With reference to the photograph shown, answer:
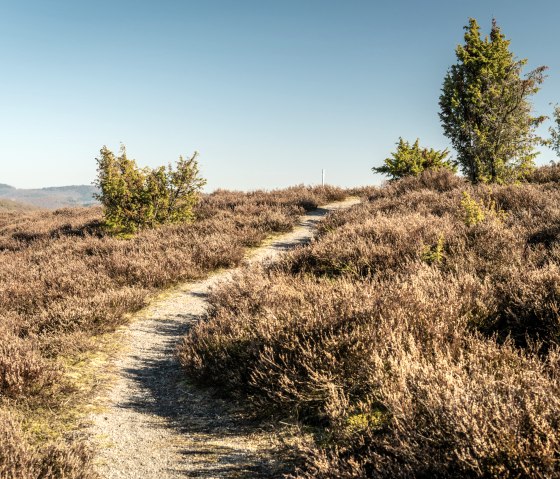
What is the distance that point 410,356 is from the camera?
328 centimetres

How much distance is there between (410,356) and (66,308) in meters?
5.40

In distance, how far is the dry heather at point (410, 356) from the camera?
2.38 metres

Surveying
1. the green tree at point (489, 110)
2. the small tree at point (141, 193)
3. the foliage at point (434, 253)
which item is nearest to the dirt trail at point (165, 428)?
the foliage at point (434, 253)

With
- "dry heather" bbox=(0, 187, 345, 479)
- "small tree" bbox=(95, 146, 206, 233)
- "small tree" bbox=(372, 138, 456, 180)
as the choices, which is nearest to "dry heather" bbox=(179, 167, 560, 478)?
"dry heather" bbox=(0, 187, 345, 479)

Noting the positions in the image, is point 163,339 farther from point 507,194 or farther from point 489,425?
point 507,194

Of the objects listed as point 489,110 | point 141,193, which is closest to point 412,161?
point 489,110

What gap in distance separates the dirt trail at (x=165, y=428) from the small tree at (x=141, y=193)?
29.2 ft

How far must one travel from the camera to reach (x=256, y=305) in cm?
596

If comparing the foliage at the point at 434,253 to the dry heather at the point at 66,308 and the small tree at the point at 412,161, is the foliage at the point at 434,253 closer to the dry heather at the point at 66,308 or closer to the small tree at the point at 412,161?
the dry heather at the point at 66,308

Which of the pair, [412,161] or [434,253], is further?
[412,161]

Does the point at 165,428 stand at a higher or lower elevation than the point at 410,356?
lower

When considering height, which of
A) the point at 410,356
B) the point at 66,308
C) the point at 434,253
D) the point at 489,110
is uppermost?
the point at 489,110

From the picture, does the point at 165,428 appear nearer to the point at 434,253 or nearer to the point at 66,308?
the point at 66,308

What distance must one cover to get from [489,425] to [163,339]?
4881mm
